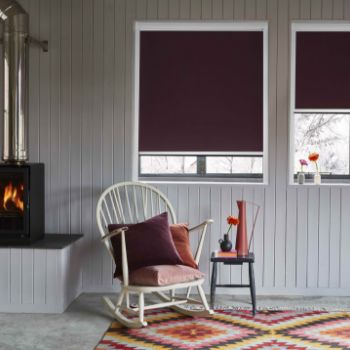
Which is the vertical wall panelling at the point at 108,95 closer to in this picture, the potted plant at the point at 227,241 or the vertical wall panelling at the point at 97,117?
the vertical wall panelling at the point at 97,117

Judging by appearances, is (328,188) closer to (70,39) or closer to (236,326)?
(236,326)

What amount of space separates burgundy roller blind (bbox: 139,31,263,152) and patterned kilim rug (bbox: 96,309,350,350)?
148 centimetres

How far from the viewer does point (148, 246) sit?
4719 millimetres

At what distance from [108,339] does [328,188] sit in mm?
2278

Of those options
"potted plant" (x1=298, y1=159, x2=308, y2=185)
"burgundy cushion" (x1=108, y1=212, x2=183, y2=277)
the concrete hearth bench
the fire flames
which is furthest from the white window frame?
the concrete hearth bench

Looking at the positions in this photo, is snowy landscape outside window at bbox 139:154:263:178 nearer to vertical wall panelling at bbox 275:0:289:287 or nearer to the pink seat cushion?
vertical wall panelling at bbox 275:0:289:287

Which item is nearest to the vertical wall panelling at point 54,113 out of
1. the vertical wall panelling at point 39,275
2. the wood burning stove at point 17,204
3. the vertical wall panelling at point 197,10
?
the wood burning stove at point 17,204

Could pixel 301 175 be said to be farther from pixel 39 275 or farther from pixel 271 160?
pixel 39 275

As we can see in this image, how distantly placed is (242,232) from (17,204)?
1.71 m

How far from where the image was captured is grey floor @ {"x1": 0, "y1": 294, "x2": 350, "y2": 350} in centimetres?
411

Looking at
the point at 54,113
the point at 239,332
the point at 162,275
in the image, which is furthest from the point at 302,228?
the point at 54,113

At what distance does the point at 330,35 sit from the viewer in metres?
5.60

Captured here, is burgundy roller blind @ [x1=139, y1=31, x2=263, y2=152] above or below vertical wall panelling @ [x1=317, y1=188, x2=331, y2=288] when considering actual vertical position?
above

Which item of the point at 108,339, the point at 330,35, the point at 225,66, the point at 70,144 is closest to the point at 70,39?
the point at 70,144
